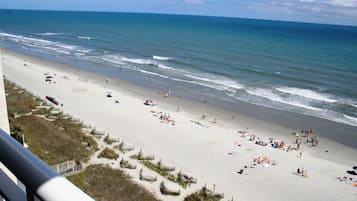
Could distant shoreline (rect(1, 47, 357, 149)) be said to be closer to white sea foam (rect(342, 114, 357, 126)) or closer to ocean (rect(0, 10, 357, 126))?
white sea foam (rect(342, 114, 357, 126))

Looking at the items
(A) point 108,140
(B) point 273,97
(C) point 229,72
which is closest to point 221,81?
(C) point 229,72

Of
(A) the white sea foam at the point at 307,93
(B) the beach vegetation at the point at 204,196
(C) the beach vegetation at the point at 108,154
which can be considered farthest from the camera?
(A) the white sea foam at the point at 307,93

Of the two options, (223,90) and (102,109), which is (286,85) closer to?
(223,90)

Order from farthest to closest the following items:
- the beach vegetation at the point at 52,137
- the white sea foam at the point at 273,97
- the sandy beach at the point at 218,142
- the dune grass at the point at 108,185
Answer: the white sea foam at the point at 273,97, the sandy beach at the point at 218,142, the beach vegetation at the point at 52,137, the dune grass at the point at 108,185

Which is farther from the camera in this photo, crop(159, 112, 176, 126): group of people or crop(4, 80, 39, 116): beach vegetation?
crop(159, 112, 176, 126): group of people

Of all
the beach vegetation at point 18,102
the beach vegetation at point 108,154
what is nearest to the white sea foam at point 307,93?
the beach vegetation at point 108,154

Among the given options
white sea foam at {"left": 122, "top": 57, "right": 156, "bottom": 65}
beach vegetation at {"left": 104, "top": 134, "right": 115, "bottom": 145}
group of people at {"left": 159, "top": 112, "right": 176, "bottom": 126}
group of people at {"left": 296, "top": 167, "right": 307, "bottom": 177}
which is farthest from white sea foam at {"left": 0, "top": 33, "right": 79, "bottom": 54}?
group of people at {"left": 296, "top": 167, "right": 307, "bottom": 177}

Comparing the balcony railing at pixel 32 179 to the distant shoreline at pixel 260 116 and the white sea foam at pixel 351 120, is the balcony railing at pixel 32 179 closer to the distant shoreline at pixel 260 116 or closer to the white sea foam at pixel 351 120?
the distant shoreline at pixel 260 116
